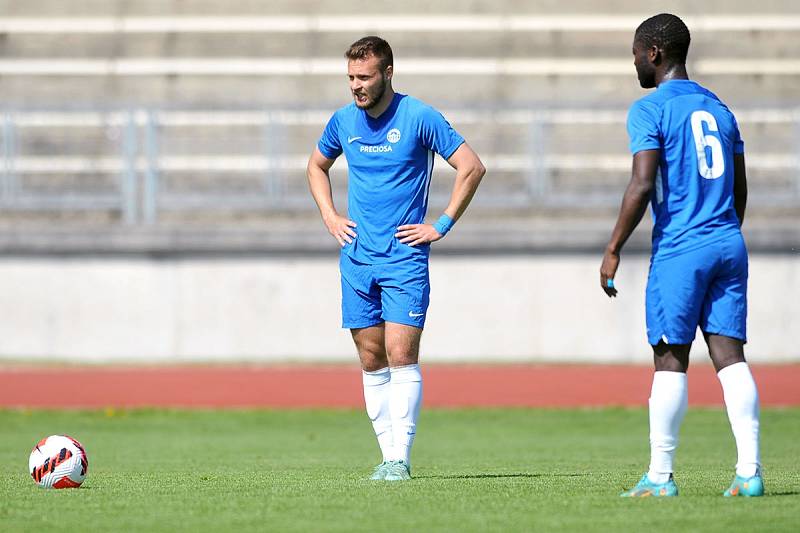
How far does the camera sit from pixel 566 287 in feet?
59.2

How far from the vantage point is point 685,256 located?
614cm

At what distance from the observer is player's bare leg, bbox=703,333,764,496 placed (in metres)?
6.19

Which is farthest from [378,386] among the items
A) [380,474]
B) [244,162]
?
[244,162]

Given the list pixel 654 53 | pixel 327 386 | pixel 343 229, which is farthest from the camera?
pixel 327 386

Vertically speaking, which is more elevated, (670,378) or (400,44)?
(400,44)

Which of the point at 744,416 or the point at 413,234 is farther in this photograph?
the point at 413,234

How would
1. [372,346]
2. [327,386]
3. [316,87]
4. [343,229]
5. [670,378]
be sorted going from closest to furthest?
[670,378] → [343,229] → [372,346] → [327,386] → [316,87]

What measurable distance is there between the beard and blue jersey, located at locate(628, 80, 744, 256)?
61.0 inches

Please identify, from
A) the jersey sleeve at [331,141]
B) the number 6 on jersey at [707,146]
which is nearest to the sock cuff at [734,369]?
the number 6 on jersey at [707,146]

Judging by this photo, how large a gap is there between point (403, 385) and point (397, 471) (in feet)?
1.46

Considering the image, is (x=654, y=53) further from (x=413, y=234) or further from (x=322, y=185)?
(x=322, y=185)

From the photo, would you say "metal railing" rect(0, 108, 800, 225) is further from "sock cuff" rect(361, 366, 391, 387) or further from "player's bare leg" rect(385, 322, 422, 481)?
"player's bare leg" rect(385, 322, 422, 481)

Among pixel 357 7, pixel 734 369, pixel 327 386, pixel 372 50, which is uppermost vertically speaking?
pixel 357 7

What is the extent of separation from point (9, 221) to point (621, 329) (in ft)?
26.8
